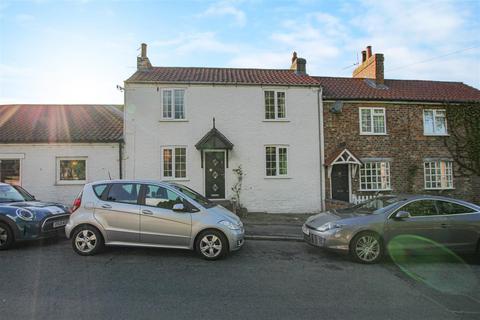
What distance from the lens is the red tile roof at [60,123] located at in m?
13.6

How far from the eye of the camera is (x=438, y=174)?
51.4 ft

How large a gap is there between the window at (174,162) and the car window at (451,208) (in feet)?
32.7

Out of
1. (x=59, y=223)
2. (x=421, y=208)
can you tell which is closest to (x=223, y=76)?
(x=59, y=223)

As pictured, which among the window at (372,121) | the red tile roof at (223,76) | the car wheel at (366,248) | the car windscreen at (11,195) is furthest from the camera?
the window at (372,121)

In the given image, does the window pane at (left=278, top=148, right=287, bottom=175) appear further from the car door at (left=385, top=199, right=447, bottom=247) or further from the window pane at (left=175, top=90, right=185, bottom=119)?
the car door at (left=385, top=199, right=447, bottom=247)

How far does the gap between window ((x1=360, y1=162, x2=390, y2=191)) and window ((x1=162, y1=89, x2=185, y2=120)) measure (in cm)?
925

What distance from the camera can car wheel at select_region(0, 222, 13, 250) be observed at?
701 centimetres

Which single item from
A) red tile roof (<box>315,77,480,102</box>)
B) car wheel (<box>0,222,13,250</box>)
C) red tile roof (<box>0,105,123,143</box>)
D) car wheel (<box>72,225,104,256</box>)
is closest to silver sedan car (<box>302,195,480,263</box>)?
car wheel (<box>72,225,104,256</box>)

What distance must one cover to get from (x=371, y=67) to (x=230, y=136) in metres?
9.90

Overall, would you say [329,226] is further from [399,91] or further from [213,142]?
[399,91]

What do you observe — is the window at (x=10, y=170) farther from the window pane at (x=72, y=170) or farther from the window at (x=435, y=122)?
the window at (x=435, y=122)

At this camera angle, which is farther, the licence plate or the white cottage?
the white cottage

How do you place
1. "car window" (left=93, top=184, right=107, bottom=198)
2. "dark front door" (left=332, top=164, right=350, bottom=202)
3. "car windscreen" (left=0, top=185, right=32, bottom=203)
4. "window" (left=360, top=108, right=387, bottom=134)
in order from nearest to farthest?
"car window" (left=93, top=184, right=107, bottom=198)
"car windscreen" (left=0, top=185, right=32, bottom=203)
"dark front door" (left=332, top=164, right=350, bottom=202)
"window" (left=360, top=108, right=387, bottom=134)

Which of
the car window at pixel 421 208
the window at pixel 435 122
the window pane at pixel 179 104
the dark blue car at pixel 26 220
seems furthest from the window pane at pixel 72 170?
the window at pixel 435 122
